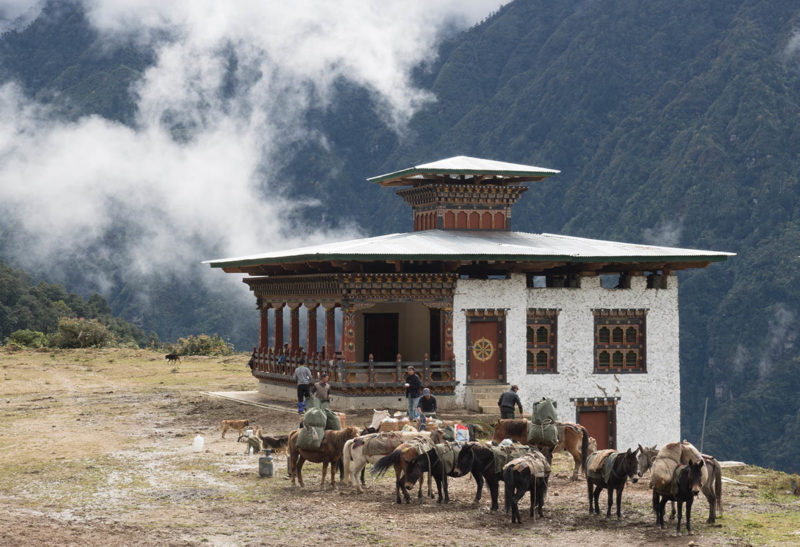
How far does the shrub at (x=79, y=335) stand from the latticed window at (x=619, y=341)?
108ft

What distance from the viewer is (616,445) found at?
1213 inches

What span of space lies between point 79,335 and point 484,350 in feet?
104

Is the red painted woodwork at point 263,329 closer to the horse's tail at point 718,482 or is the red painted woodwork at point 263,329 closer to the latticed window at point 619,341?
the latticed window at point 619,341

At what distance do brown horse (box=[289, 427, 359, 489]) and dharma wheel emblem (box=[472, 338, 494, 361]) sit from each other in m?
11.8

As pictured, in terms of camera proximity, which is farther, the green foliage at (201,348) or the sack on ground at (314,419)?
the green foliage at (201,348)

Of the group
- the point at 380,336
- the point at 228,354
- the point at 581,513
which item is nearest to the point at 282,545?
the point at 581,513

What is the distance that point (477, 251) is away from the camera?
28.5 metres

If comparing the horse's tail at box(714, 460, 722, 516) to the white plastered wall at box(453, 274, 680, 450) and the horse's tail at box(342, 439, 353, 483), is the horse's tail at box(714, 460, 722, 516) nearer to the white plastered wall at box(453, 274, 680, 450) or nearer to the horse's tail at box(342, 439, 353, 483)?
the horse's tail at box(342, 439, 353, 483)

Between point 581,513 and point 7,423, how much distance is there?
→ 670 inches

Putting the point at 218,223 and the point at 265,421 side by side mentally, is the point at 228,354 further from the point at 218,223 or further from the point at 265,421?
the point at 218,223

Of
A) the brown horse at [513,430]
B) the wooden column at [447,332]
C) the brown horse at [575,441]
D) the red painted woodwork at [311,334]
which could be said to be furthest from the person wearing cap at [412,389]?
the brown horse at [575,441]

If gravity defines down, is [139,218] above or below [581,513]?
above

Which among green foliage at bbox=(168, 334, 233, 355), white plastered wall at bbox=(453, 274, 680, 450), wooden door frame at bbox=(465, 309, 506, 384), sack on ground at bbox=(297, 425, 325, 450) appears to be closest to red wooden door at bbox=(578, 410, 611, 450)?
white plastered wall at bbox=(453, 274, 680, 450)

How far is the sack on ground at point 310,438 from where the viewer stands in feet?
58.6
